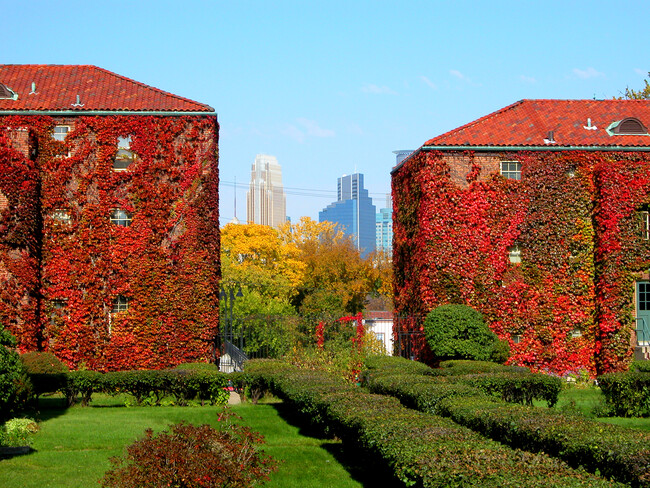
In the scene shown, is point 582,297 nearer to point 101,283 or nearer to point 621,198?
point 621,198

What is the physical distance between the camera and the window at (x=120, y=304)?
2634 centimetres

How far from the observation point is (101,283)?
2603cm

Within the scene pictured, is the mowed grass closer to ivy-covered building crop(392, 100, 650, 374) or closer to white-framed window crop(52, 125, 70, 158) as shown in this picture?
white-framed window crop(52, 125, 70, 158)

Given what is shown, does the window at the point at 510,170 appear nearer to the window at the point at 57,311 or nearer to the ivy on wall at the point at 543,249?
the ivy on wall at the point at 543,249

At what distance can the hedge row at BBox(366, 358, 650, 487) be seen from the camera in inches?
324

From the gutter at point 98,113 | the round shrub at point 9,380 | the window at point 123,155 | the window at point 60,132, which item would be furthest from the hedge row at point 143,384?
the gutter at point 98,113

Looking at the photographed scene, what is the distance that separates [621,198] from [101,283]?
61.7 ft

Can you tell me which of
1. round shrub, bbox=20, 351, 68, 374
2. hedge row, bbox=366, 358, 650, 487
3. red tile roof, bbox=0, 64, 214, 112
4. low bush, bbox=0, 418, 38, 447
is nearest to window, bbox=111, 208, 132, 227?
red tile roof, bbox=0, 64, 214, 112

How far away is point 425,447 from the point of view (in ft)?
29.0

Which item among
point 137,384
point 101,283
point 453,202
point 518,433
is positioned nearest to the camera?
point 518,433

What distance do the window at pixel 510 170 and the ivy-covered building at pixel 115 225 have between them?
35.0ft

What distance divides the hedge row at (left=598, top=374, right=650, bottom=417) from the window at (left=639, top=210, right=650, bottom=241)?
12703mm

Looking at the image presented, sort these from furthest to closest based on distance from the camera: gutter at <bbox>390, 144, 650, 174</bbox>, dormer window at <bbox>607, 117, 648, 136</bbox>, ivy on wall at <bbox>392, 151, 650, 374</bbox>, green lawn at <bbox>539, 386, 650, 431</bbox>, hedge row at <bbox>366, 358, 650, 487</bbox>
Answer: dormer window at <bbox>607, 117, 648, 136</bbox> → gutter at <bbox>390, 144, 650, 174</bbox> → ivy on wall at <bbox>392, 151, 650, 374</bbox> → green lawn at <bbox>539, 386, 650, 431</bbox> → hedge row at <bbox>366, 358, 650, 487</bbox>

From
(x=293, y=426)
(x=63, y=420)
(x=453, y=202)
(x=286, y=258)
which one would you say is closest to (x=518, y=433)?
(x=293, y=426)
